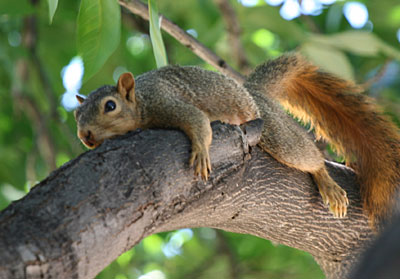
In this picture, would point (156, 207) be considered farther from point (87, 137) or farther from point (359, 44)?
point (359, 44)

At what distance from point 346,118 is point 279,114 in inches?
13.2

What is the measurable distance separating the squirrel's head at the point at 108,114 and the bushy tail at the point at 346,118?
24.8 inches

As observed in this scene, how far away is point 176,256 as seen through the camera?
11.4 feet

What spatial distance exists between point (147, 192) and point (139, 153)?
11 centimetres

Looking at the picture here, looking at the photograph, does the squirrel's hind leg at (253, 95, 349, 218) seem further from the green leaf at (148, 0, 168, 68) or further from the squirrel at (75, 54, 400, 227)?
the green leaf at (148, 0, 168, 68)

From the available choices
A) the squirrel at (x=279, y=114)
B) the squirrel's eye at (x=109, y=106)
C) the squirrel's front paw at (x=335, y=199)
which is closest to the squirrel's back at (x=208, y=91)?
the squirrel at (x=279, y=114)

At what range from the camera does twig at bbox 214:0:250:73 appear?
2707mm

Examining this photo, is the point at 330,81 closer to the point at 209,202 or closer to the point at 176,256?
the point at 209,202

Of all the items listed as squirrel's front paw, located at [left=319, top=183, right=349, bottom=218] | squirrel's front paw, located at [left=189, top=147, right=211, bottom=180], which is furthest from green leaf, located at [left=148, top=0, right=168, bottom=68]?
squirrel's front paw, located at [left=319, top=183, right=349, bottom=218]

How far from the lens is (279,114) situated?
1.95 metres

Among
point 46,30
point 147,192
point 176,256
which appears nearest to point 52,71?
point 46,30

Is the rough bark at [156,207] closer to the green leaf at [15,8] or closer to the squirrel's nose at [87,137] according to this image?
the squirrel's nose at [87,137]

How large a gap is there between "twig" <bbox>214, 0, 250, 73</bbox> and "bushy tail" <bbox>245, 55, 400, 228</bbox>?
54cm

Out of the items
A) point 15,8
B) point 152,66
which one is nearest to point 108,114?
point 15,8
